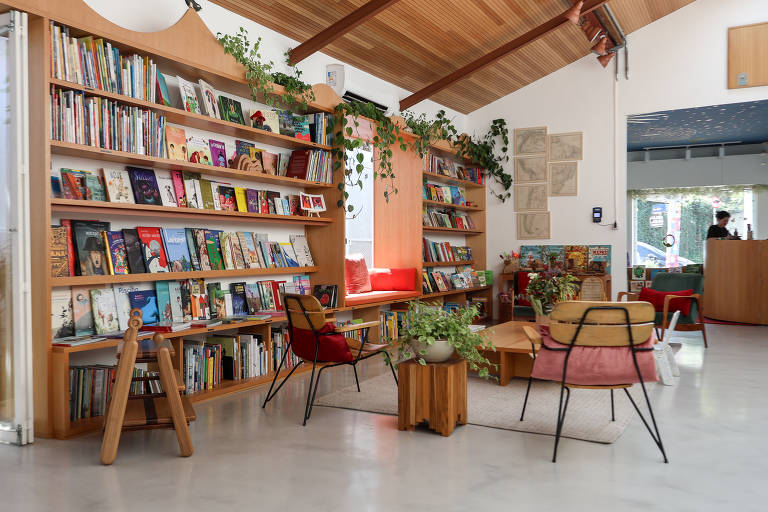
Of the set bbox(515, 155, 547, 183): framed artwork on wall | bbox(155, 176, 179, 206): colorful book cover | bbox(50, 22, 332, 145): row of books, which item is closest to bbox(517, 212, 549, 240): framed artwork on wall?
bbox(515, 155, 547, 183): framed artwork on wall

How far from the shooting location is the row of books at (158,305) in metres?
4.02

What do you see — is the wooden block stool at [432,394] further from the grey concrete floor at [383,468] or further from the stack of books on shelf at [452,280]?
the stack of books on shelf at [452,280]

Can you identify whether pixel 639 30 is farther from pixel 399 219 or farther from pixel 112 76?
pixel 112 76

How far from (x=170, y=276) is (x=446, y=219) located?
5107 mm

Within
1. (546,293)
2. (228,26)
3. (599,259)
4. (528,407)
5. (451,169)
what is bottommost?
(528,407)

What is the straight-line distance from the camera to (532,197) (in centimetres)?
959

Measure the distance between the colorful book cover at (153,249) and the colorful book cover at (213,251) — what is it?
0.44 meters

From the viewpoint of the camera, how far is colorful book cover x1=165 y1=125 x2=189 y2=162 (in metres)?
4.60

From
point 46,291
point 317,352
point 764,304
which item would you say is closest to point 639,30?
point 764,304

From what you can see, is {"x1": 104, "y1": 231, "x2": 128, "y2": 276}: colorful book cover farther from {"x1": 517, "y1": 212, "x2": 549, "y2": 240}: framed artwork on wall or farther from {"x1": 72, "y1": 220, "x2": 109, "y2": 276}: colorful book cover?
{"x1": 517, "y1": 212, "x2": 549, "y2": 240}: framed artwork on wall

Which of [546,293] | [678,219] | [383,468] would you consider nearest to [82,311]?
[383,468]

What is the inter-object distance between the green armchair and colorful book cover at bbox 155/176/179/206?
188 inches

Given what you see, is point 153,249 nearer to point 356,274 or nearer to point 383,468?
point 383,468

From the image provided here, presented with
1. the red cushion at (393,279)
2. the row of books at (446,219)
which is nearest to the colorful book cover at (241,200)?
the red cushion at (393,279)
